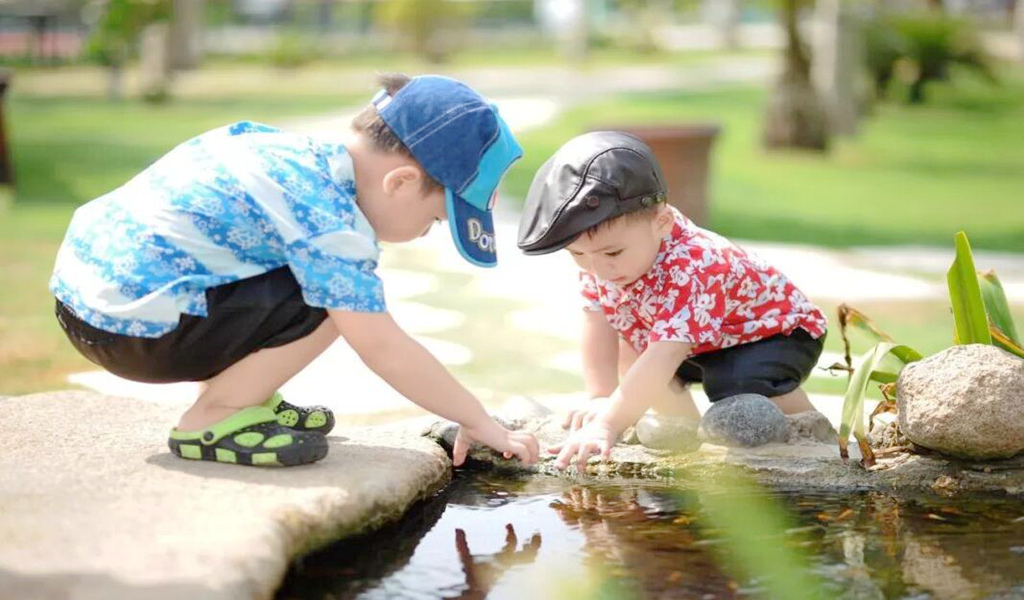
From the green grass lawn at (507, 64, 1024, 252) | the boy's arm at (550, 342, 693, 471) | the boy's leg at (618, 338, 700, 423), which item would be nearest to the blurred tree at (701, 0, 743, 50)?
the green grass lawn at (507, 64, 1024, 252)

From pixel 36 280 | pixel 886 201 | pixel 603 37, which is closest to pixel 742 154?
pixel 886 201

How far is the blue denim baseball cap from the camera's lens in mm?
2805

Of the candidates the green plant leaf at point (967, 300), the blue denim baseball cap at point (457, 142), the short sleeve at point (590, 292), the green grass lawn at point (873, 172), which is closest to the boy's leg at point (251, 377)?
the blue denim baseball cap at point (457, 142)

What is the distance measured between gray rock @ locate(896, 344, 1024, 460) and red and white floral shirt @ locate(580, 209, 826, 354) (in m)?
Result: 0.42

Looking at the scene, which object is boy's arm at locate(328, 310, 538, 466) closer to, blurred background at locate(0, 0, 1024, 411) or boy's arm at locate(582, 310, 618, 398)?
blurred background at locate(0, 0, 1024, 411)

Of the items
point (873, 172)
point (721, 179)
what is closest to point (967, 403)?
point (721, 179)

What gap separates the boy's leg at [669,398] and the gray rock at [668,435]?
0.92 ft

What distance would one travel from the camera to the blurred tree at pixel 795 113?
12.4 metres

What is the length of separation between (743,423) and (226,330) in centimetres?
116

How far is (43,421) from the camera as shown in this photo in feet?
10.3

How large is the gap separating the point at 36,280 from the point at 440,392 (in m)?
4.13

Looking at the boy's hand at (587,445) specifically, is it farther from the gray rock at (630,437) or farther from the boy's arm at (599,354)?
the boy's arm at (599,354)

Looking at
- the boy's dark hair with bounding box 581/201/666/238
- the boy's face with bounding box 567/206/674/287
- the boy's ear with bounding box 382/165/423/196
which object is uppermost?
the boy's ear with bounding box 382/165/423/196

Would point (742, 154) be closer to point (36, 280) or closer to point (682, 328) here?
point (36, 280)
